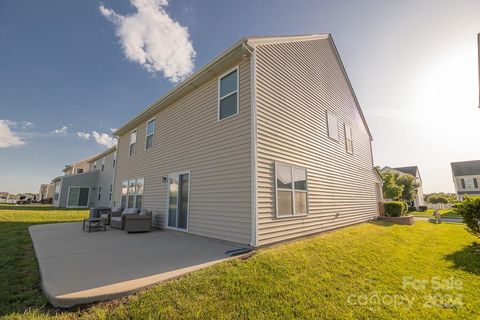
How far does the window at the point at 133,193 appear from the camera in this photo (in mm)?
10695

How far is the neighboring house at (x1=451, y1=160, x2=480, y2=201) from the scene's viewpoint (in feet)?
112

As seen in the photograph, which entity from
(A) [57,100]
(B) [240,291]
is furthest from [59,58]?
(B) [240,291]

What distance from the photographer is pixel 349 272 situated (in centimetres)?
435

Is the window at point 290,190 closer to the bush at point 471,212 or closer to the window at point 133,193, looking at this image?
the bush at point 471,212

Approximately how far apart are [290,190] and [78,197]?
1059 inches

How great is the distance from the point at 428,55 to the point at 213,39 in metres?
9.24

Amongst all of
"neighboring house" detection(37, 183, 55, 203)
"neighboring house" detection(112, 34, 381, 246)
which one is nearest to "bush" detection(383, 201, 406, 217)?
"neighboring house" detection(112, 34, 381, 246)

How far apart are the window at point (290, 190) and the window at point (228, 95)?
2251mm

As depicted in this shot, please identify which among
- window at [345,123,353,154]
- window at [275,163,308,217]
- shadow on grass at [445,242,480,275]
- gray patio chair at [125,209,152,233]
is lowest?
shadow on grass at [445,242,480,275]

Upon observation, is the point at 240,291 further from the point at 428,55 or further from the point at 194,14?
the point at 428,55

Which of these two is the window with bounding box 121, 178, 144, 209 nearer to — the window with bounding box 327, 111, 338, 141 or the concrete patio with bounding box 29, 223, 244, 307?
the concrete patio with bounding box 29, 223, 244, 307

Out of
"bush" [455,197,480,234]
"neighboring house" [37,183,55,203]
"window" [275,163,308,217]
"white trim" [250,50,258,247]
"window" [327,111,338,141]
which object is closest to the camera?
"white trim" [250,50,258,247]

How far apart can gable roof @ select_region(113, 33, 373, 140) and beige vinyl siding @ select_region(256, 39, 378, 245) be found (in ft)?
0.74

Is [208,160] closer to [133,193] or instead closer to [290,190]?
[290,190]
